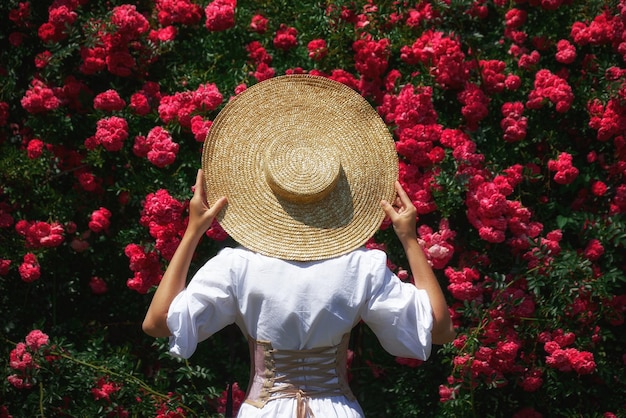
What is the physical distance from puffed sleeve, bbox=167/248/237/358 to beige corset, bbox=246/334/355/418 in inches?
7.3

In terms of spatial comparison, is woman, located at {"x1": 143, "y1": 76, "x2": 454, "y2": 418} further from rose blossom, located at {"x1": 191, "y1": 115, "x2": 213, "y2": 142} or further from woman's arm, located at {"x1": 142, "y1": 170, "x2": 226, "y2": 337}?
rose blossom, located at {"x1": 191, "y1": 115, "x2": 213, "y2": 142}

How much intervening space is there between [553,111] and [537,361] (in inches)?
43.1

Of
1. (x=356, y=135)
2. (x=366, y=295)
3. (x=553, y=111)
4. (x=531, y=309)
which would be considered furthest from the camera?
(x=553, y=111)

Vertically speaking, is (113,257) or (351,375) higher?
(113,257)

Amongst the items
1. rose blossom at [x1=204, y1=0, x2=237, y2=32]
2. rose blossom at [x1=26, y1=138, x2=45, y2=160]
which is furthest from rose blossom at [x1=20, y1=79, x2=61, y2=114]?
rose blossom at [x1=204, y1=0, x2=237, y2=32]

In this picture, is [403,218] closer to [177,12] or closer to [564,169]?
[564,169]

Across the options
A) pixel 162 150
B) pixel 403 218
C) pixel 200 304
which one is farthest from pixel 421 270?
pixel 162 150

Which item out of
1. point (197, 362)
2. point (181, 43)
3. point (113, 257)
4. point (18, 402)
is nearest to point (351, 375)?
point (197, 362)

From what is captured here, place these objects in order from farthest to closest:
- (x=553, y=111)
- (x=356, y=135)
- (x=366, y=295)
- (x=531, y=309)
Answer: (x=553, y=111)
(x=531, y=309)
(x=356, y=135)
(x=366, y=295)

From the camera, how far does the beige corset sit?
2.66 meters

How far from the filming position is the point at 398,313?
261 cm

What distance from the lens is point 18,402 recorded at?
12.5 ft

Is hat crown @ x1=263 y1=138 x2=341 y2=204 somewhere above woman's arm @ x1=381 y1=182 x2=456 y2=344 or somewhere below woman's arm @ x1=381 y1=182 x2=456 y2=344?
above

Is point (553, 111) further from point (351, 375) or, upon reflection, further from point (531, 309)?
point (351, 375)
